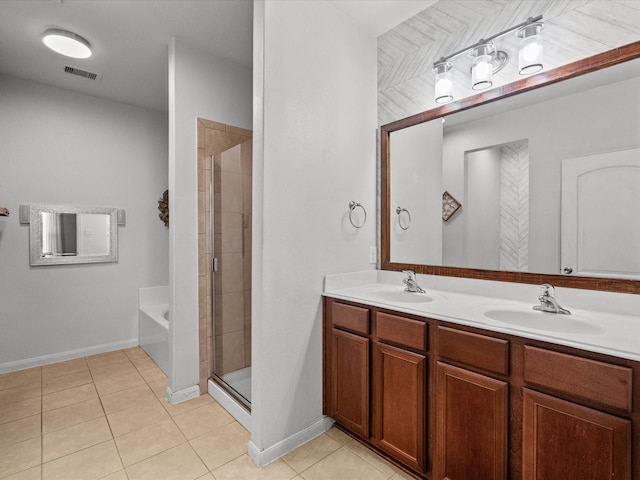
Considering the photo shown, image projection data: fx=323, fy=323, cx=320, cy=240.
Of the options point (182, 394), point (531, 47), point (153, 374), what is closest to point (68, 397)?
point (153, 374)

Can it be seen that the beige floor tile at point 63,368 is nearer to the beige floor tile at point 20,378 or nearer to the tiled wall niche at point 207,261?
the beige floor tile at point 20,378

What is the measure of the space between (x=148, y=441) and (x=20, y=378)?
182 cm

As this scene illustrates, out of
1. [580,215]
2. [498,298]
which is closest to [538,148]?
[580,215]

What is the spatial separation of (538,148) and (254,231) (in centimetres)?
160

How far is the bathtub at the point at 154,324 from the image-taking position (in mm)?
2836

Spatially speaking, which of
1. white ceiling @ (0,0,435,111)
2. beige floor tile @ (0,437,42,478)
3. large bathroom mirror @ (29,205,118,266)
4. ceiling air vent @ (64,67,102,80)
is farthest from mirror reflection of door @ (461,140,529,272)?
large bathroom mirror @ (29,205,118,266)

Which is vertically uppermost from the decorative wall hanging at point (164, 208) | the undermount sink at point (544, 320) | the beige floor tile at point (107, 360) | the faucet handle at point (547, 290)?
the decorative wall hanging at point (164, 208)

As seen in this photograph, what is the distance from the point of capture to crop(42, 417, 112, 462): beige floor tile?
6.10ft

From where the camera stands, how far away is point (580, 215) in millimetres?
1592

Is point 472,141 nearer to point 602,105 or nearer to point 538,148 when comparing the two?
point 538,148

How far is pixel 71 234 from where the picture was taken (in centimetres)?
327

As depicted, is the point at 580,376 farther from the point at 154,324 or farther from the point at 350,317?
the point at 154,324

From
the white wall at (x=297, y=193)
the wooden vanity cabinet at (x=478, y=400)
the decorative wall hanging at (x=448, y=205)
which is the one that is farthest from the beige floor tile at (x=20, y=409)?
the decorative wall hanging at (x=448, y=205)

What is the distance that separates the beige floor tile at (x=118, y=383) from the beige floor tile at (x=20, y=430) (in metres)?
0.43
